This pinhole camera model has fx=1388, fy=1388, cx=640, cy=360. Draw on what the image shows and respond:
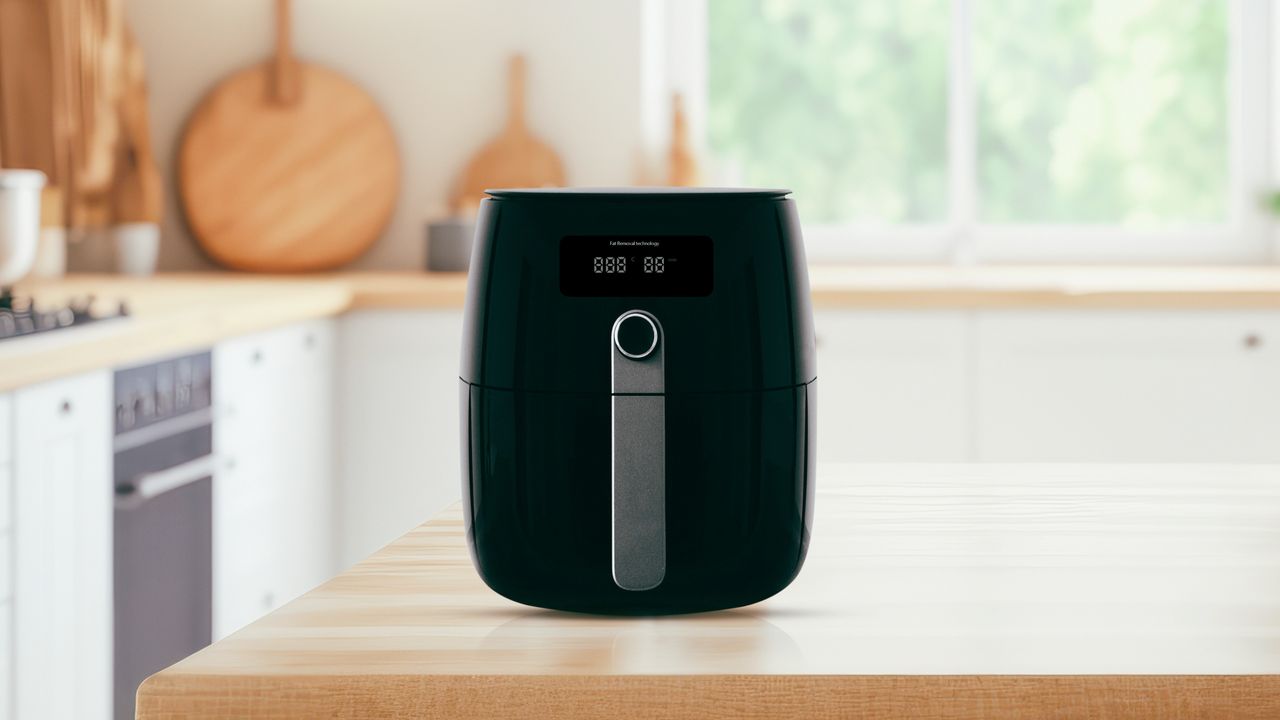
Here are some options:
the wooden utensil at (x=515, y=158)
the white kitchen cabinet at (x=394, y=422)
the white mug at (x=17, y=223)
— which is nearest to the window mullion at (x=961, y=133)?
the wooden utensil at (x=515, y=158)

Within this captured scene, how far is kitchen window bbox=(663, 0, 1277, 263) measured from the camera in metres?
3.28

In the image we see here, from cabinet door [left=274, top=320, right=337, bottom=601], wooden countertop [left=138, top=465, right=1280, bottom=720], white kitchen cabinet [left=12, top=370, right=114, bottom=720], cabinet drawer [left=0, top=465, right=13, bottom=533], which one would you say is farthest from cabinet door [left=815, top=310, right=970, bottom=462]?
wooden countertop [left=138, top=465, right=1280, bottom=720]

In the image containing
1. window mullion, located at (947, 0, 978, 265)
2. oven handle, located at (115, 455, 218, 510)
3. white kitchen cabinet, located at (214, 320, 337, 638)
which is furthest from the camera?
window mullion, located at (947, 0, 978, 265)

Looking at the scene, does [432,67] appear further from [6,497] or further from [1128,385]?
[6,497]

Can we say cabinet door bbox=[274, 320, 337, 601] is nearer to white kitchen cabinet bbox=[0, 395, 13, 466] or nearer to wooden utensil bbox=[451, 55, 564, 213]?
wooden utensil bbox=[451, 55, 564, 213]

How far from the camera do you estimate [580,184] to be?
3.10 m

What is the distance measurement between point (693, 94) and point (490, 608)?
9.11 ft

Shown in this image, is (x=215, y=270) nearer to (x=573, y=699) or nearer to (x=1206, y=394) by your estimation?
(x=1206, y=394)

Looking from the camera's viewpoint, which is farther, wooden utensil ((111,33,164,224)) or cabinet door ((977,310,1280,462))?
wooden utensil ((111,33,164,224))

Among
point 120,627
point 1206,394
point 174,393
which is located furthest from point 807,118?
point 120,627

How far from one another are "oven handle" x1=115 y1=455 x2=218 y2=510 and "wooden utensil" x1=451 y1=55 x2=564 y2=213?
45.4 inches

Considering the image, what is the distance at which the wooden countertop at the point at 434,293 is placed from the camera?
2107mm

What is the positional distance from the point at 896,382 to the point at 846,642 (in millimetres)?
2042

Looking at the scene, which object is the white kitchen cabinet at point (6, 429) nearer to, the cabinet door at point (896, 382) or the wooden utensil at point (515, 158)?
the cabinet door at point (896, 382)
